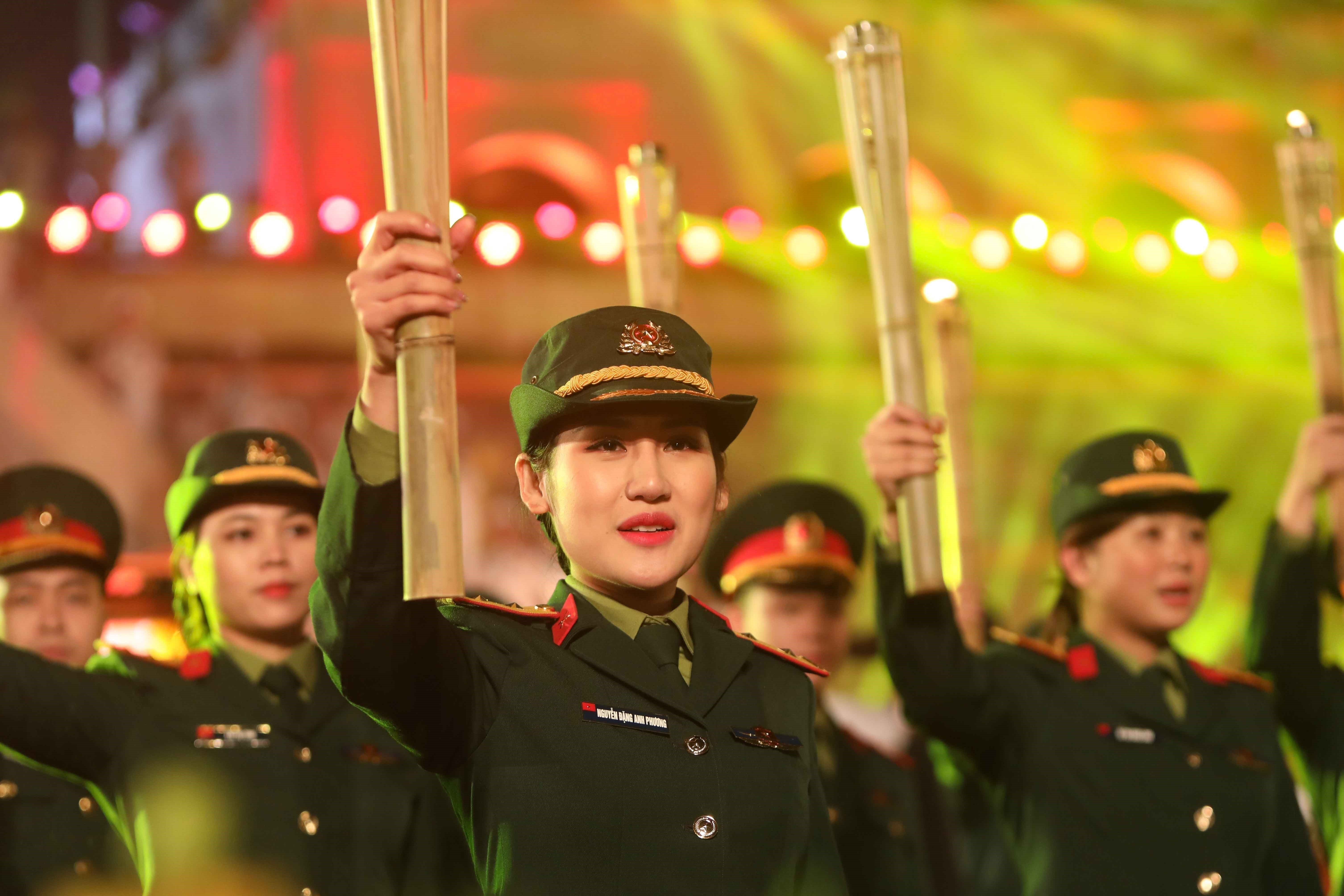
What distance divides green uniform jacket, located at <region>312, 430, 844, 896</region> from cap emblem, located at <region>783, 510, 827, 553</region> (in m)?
2.28

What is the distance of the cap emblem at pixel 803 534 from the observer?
15.1ft

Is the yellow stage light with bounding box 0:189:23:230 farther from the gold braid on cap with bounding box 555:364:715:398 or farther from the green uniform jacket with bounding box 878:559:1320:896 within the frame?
the gold braid on cap with bounding box 555:364:715:398

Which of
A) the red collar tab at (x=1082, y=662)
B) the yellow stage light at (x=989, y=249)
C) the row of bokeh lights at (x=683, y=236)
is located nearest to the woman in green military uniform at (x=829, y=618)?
the red collar tab at (x=1082, y=662)

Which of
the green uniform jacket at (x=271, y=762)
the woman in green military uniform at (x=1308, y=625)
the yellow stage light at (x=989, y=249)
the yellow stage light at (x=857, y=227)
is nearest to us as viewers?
the yellow stage light at (x=857, y=227)

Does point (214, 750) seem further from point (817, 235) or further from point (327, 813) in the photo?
point (817, 235)

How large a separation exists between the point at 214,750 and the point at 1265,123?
14.2 metres

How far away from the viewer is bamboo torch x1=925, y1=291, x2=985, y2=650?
4605 millimetres

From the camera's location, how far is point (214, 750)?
11.5 ft

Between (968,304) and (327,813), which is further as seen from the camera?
(968,304)

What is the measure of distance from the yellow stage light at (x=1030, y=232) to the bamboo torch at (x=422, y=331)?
11328mm

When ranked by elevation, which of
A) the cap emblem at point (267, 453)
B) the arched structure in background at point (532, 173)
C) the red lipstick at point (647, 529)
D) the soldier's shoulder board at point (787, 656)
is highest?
the arched structure in background at point (532, 173)

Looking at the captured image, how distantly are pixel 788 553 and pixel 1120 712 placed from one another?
1.16m

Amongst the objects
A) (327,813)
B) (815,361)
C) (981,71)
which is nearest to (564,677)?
(327,813)

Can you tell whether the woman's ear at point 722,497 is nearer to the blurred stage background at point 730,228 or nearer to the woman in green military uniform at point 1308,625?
the woman in green military uniform at point 1308,625
